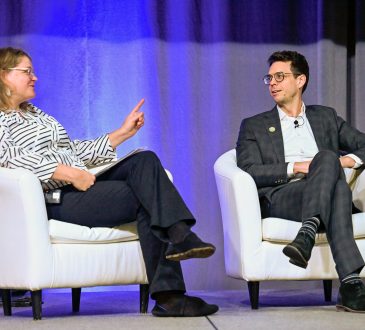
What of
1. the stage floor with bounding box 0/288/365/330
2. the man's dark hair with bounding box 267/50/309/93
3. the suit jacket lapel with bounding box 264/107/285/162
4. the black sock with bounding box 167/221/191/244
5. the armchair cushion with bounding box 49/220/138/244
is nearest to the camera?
the stage floor with bounding box 0/288/365/330

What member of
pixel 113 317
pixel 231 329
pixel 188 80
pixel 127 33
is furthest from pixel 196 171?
pixel 231 329

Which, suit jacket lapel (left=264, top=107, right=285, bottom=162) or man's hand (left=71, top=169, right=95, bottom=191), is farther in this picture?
suit jacket lapel (left=264, top=107, right=285, bottom=162)

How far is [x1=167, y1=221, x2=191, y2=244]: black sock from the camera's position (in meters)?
2.91

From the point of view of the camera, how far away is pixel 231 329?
2.69 metres

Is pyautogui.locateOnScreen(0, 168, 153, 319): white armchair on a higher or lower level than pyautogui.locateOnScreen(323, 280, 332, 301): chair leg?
higher

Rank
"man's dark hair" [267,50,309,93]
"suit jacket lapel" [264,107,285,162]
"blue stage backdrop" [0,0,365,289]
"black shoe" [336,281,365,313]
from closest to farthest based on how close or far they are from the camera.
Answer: "black shoe" [336,281,365,313] < "suit jacket lapel" [264,107,285,162] < "man's dark hair" [267,50,309,93] < "blue stage backdrop" [0,0,365,289]

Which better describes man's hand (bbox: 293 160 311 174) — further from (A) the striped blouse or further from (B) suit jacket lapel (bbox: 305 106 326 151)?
(A) the striped blouse

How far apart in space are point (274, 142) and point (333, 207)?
0.65 meters

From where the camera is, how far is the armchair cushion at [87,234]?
3145 mm

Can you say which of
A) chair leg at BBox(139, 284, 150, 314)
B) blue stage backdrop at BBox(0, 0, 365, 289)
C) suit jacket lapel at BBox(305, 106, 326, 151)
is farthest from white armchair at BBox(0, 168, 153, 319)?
blue stage backdrop at BBox(0, 0, 365, 289)

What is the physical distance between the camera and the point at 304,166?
11.5ft

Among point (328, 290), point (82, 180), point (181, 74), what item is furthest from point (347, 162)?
point (181, 74)

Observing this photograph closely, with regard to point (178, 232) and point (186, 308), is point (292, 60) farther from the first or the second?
point (186, 308)

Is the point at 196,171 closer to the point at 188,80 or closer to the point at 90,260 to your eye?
the point at 188,80
